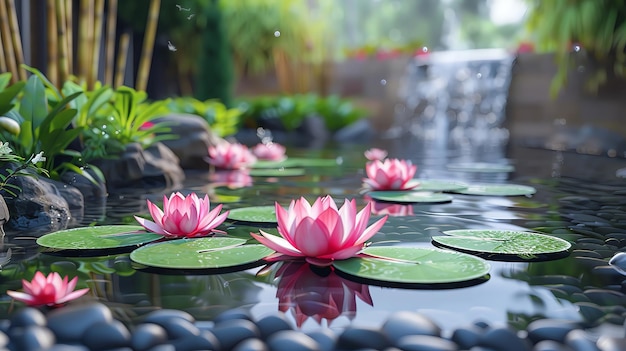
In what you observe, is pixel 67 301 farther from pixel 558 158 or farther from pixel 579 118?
pixel 579 118

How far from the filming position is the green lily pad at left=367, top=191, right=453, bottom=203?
7.54 ft

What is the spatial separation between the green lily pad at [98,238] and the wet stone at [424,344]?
0.82 meters

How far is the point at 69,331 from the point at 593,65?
17.4 ft

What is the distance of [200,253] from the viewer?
1.44m

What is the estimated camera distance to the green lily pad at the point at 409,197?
2.30m

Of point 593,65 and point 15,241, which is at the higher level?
point 593,65

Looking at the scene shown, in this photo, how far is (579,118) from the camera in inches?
217

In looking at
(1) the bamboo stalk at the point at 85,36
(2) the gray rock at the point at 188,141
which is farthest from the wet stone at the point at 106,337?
(2) the gray rock at the point at 188,141

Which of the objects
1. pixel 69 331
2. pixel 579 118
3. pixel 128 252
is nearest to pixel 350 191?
pixel 128 252

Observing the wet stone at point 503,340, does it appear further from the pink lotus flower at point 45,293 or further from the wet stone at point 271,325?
the pink lotus flower at point 45,293

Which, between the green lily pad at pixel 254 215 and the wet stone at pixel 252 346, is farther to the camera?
the green lily pad at pixel 254 215

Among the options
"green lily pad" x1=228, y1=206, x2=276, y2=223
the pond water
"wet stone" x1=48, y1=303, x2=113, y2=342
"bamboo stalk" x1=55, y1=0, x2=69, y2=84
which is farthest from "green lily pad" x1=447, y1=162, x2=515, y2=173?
"wet stone" x1=48, y1=303, x2=113, y2=342

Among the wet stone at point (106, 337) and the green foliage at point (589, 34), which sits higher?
the green foliage at point (589, 34)

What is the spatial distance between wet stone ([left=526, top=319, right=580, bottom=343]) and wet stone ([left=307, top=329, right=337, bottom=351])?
312 millimetres
